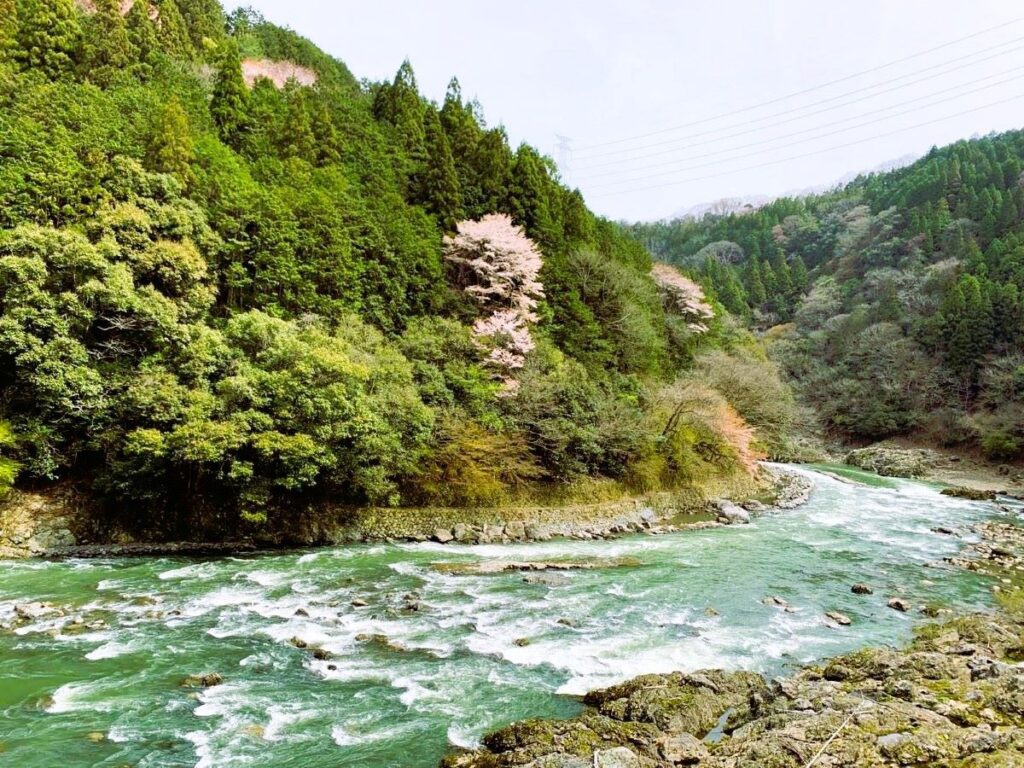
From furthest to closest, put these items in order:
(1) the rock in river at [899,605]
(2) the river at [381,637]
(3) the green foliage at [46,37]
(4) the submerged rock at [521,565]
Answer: (3) the green foliage at [46,37] < (4) the submerged rock at [521,565] < (1) the rock in river at [899,605] < (2) the river at [381,637]

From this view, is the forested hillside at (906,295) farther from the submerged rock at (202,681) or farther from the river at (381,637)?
the submerged rock at (202,681)

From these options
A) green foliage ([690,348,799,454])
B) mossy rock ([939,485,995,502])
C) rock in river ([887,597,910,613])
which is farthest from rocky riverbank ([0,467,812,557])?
mossy rock ([939,485,995,502])

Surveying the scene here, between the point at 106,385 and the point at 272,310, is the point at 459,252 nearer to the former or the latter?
the point at 272,310

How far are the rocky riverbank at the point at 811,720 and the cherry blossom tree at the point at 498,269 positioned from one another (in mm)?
18289

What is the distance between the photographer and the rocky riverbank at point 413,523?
15539 millimetres

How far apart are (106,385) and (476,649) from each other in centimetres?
1344

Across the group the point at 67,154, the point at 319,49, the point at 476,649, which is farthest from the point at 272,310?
→ the point at 319,49

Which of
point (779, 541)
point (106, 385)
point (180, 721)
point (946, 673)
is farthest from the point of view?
point (779, 541)

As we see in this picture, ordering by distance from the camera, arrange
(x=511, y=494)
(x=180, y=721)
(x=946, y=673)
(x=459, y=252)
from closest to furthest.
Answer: (x=180, y=721) → (x=946, y=673) → (x=511, y=494) → (x=459, y=252)

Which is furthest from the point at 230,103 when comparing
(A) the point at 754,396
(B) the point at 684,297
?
(A) the point at 754,396

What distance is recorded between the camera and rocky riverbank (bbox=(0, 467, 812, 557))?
15539mm

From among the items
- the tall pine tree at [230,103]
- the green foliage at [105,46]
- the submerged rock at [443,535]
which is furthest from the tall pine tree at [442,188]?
the submerged rock at [443,535]

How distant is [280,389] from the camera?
54.4 feet

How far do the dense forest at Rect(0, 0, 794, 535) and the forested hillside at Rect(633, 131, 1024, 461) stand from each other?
70.0ft
